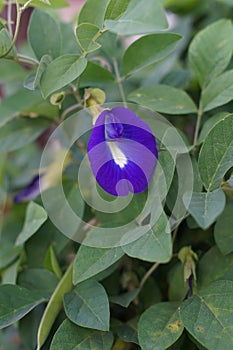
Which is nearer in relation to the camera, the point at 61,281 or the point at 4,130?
the point at 61,281

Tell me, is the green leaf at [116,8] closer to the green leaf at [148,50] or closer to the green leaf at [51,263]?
the green leaf at [148,50]

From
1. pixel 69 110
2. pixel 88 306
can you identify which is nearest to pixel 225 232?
pixel 88 306

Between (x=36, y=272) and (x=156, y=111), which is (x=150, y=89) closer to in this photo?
(x=156, y=111)

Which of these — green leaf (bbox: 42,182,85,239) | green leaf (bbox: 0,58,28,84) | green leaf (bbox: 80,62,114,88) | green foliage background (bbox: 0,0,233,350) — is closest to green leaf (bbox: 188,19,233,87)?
green foliage background (bbox: 0,0,233,350)

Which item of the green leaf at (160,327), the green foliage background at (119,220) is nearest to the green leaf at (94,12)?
the green foliage background at (119,220)

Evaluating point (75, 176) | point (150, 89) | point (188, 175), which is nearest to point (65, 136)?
point (75, 176)

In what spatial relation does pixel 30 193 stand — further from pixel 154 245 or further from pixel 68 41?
pixel 154 245

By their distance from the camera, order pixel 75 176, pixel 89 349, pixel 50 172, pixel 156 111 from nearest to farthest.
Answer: pixel 89 349 → pixel 156 111 → pixel 75 176 → pixel 50 172

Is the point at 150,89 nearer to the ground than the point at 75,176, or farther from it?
farther from it
